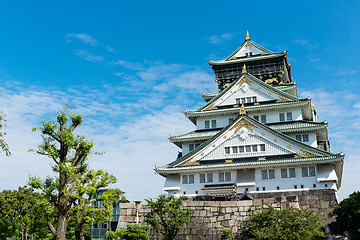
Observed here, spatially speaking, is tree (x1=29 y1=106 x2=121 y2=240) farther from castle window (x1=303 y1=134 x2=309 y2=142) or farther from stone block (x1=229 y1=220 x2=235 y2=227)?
castle window (x1=303 y1=134 x2=309 y2=142)

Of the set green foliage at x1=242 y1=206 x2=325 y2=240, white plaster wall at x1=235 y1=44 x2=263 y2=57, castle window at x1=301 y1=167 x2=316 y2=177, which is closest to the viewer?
green foliage at x1=242 y1=206 x2=325 y2=240

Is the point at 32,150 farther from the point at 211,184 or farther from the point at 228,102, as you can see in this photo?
the point at 228,102

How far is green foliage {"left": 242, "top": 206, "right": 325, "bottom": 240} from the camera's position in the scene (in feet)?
68.5

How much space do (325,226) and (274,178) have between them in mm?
9369

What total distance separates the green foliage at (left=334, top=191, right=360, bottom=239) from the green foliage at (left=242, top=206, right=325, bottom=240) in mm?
2947

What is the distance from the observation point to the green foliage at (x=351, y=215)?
24.0 meters

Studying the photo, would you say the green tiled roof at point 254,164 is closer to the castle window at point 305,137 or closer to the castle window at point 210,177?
the castle window at point 210,177

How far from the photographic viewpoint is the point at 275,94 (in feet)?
138

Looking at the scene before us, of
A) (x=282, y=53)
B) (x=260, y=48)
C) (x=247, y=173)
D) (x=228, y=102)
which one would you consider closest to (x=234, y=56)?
(x=260, y=48)

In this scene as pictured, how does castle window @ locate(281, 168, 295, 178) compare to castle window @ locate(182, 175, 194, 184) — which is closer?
castle window @ locate(281, 168, 295, 178)

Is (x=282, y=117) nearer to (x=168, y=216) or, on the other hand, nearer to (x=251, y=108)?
(x=251, y=108)

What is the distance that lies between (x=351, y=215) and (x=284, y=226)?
6.50 metres

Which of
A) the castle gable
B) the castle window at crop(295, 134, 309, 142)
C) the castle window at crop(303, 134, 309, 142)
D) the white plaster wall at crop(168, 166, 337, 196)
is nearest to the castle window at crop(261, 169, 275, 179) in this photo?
the white plaster wall at crop(168, 166, 337, 196)

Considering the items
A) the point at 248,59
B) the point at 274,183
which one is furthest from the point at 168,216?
the point at 248,59
